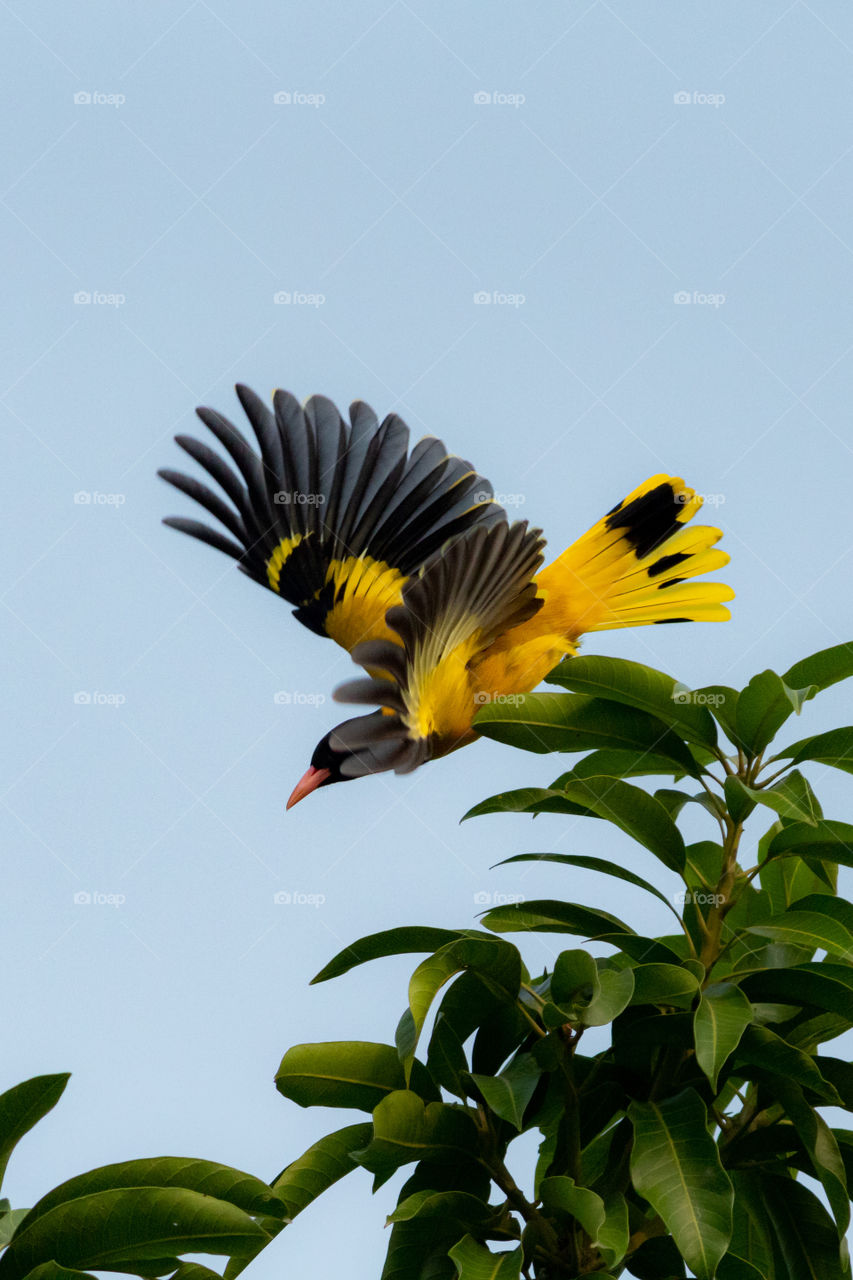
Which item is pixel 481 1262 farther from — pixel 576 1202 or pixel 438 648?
pixel 438 648

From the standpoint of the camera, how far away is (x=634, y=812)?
1.62m

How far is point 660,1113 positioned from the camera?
1.50 meters

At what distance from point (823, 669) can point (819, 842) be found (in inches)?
8.2

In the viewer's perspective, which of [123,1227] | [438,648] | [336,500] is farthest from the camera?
[336,500]

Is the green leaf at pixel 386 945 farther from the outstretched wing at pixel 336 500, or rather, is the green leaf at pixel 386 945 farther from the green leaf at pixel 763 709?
the outstretched wing at pixel 336 500

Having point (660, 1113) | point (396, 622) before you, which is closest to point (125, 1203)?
point (660, 1113)

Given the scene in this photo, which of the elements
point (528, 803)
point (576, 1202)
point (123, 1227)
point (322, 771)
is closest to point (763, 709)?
point (528, 803)

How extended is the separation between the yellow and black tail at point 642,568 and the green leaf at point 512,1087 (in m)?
1.16

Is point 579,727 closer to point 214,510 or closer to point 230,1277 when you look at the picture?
point 230,1277

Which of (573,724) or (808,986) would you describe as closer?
(808,986)

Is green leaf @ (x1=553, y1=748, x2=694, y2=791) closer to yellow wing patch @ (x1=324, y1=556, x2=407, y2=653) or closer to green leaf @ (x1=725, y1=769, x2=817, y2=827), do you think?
green leaf @ (x1=725, y1=769, x2=817, y2=827)

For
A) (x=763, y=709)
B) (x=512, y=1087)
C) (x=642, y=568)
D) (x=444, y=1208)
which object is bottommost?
(x=444, y=1208)

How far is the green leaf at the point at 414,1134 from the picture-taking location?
57.1 inches

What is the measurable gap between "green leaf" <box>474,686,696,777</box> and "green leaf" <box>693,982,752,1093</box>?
0.31 meters
